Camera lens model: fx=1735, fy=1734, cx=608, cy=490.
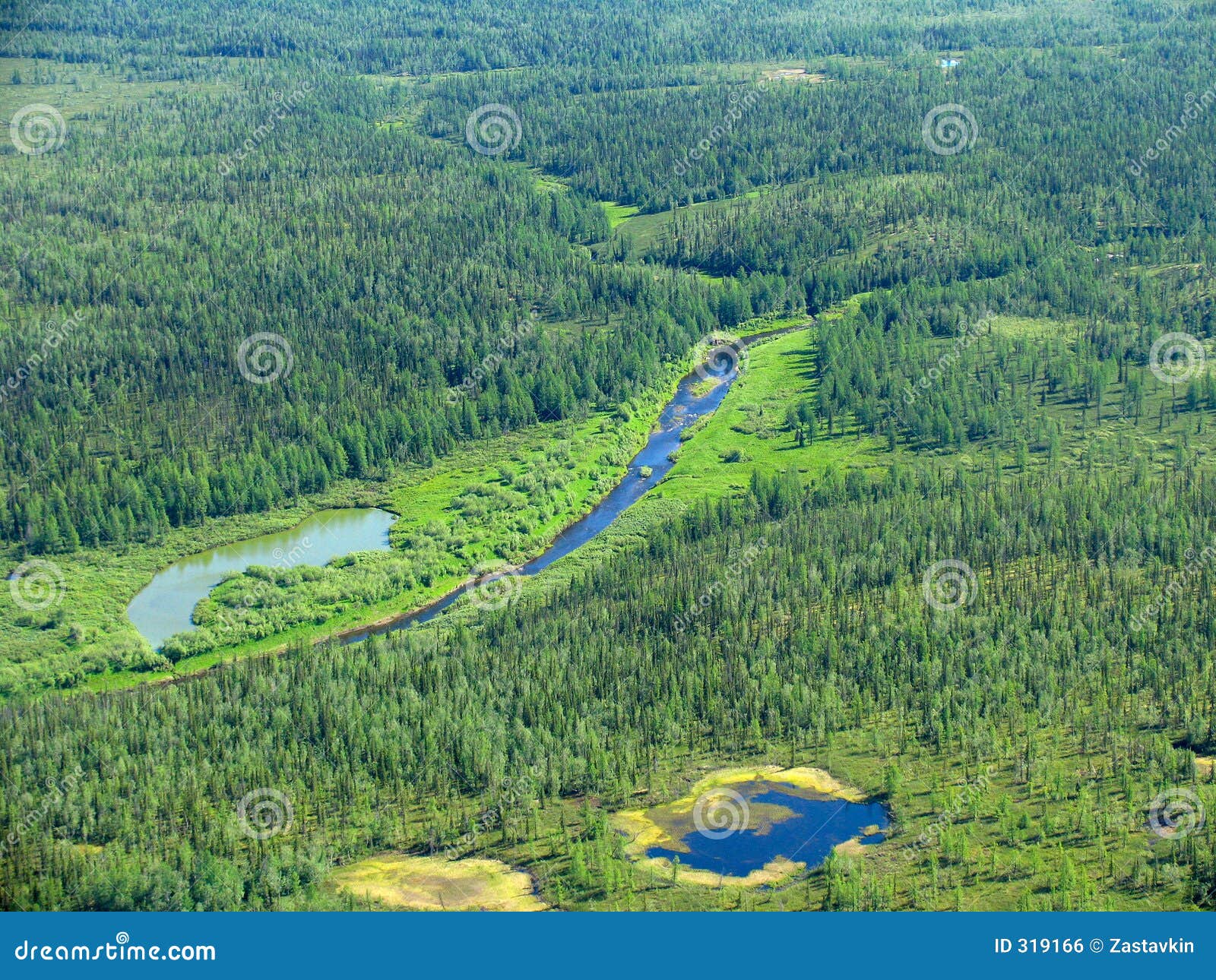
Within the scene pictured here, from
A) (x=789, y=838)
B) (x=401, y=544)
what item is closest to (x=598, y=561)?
(x=401, y=544)

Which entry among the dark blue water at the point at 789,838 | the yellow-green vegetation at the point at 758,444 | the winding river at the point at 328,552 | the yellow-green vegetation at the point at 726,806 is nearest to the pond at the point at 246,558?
the winding river at the point at 328,552

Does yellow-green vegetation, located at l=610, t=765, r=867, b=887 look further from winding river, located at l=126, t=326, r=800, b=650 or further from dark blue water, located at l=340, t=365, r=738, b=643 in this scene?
dark blue water, located at l=340, t=365, r=738, b=643

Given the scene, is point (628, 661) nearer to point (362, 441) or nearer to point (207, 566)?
point (207, 566)

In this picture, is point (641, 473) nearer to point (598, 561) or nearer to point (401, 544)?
point (598, 561)

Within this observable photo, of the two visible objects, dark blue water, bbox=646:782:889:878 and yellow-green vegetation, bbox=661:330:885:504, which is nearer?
dark blue water, bbox=646:782:889:878

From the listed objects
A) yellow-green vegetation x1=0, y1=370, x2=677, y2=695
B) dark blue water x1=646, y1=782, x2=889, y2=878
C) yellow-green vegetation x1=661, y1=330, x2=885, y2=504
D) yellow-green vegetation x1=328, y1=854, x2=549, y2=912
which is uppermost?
yellow-green vegetation x1=661, y1=330, x2=885, y2=504

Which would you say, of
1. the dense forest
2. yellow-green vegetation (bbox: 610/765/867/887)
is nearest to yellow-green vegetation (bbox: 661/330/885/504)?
the dense forest

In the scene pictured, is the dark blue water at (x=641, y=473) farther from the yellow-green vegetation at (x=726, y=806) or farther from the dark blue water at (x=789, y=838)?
the dark blue water at (x=789, y=838)
